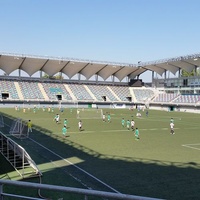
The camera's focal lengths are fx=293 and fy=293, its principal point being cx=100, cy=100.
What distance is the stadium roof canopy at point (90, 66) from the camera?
2680 inches

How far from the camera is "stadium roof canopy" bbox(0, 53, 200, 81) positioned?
68.1 metres

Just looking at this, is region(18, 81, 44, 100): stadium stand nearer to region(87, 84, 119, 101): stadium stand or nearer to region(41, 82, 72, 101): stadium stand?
region(41, 82, 72, 101): stadium stand

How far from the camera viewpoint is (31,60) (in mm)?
69375

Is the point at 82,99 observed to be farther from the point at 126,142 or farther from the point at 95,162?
the point at 95,162

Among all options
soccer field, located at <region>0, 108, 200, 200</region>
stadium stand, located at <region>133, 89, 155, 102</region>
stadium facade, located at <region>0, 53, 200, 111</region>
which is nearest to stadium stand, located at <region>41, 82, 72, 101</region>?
stadium facade, located at <region>0, 53, 200, 111</region>

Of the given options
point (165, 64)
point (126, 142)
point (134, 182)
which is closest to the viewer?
point (134, 182)

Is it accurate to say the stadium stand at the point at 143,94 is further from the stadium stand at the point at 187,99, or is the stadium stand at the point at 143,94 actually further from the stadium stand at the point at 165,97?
the stadium stand at the point at 187,99

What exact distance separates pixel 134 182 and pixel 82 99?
63.7m

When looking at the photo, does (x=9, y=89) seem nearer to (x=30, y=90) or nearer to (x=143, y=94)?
(x=30, y=90)

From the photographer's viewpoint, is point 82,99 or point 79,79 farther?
point 79,79

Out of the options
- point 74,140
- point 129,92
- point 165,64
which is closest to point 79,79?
point 129,92

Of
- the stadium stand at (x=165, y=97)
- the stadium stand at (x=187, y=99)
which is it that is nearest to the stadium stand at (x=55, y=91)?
the stadium stand at (x=165, y=97)

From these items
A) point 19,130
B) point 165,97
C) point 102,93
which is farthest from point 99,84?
point 19,130

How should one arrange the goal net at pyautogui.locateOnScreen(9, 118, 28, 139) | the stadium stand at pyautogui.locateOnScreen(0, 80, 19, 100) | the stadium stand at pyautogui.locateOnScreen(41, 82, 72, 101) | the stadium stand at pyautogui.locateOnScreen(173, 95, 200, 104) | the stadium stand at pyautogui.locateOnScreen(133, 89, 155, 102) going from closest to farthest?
the goal net at pyautogui.locateOnScreen(9, 118, 28, 139) → the stadium stand at pyautogui.locateOnScreen(0, 80, 19, 100) → the stadium stand at pyautogui.locateOnScreen(173, 95, 200, 104) → the stadium stand at pyautogui.locateOnScreen(41, 82, 72, 101) → the stadium stand at pyautogui.locateOnScreen(133, 89, 155, 102)
